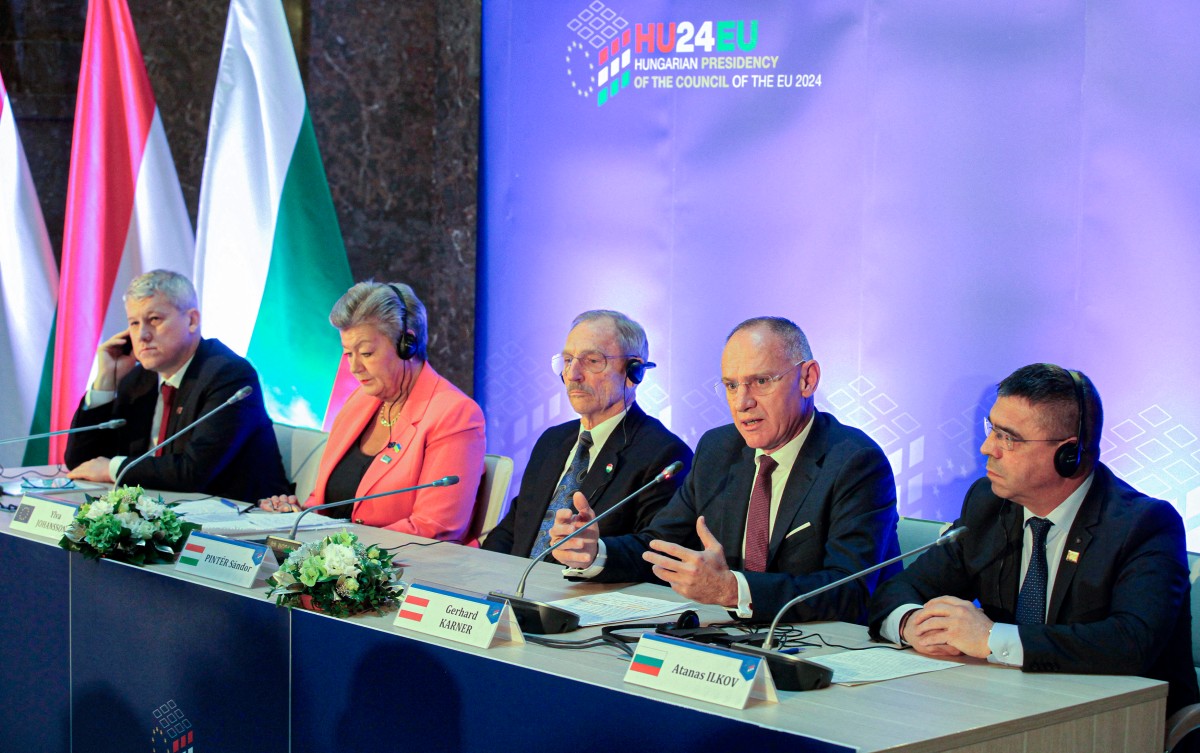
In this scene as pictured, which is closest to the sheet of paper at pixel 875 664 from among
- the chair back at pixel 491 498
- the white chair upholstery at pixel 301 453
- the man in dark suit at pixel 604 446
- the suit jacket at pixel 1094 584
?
the suit jacket at pixel 1094 584

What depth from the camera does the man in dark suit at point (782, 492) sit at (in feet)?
9.06

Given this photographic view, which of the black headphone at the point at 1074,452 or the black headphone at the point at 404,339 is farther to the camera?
the black headphone at the point at 404,339

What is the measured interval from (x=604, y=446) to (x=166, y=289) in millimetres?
1904

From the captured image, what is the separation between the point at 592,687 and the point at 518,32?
12.5 feet

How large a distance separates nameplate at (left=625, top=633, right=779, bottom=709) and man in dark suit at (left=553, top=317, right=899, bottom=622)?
0.68 m

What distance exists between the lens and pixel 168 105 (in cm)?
568

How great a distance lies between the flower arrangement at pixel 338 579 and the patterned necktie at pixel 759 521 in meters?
0.83

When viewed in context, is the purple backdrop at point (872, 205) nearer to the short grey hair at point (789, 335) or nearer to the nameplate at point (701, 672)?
the short grey hair at point (789, 335)

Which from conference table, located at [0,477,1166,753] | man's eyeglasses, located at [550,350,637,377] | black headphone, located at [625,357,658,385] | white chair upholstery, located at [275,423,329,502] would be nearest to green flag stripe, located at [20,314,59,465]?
white chair upholstery, located at [275,423,329,502]

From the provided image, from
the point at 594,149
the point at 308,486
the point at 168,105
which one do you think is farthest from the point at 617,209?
the point at 168,105

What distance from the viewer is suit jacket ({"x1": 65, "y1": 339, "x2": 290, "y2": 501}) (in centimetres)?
423

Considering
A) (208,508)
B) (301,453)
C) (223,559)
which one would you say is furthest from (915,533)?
(301,453)

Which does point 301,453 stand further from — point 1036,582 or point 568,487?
point 1036,582

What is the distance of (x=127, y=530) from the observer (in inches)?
114
